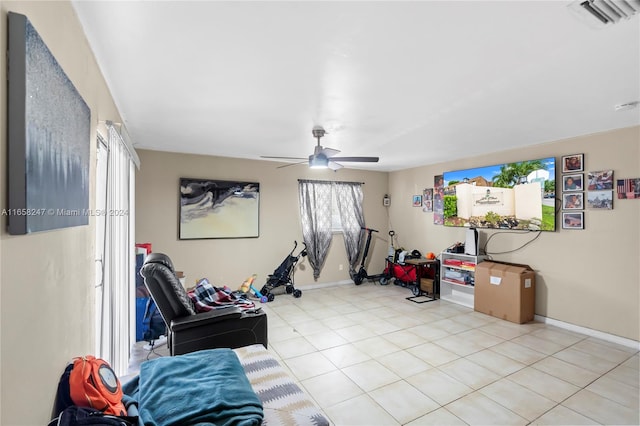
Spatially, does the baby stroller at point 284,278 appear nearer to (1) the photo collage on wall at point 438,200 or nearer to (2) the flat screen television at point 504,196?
(1) the photo collage on wall at point 438,200

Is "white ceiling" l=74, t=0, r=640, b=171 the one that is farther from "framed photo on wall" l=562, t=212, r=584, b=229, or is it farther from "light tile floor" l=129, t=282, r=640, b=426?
"light tile floor" l=129, t=282, r=640, b=426

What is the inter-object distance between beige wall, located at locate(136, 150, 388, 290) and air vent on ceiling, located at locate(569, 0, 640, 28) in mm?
4667

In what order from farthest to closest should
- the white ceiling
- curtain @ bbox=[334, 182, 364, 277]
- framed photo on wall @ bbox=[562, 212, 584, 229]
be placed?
1. curtain @ bbox=[334, 182, 364, 277]
2. framed photo on wall @ bbox=[562, 212, 584, 229]
3. the white ceiling

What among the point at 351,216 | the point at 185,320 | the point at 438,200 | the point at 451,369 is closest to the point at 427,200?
the point at 438,200

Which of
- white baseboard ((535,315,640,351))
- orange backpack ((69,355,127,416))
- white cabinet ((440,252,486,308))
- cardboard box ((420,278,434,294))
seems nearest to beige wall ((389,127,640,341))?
white baseboard ((535,315,640,351))

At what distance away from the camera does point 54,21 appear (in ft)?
3.85

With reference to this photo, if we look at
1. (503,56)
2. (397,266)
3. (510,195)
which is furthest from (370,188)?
(503,56)

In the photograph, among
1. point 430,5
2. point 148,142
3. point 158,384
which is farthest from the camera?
point 148,142

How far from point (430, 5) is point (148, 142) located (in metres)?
4.05

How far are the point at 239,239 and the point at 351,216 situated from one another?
2393 millimetres

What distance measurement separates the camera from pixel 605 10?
1.46 metres

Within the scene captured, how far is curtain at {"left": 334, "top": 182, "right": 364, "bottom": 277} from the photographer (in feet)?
20.8

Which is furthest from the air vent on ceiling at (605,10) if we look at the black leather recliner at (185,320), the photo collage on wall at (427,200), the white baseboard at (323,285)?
the white baseboard at (323,285)

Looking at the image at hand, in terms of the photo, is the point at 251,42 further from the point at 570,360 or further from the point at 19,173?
the point at 570,360
